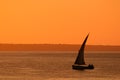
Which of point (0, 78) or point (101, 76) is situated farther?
point (101, 76)

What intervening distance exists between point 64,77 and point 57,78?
1.31 meters

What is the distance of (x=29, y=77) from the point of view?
69.9 m

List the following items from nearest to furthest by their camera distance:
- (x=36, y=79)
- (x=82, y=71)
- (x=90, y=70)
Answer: (x=36, y=79) → (x=82, y=71) → (x=90, y=70)

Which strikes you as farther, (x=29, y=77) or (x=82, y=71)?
(x=82, y=71)

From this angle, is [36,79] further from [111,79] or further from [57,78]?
[111,79]

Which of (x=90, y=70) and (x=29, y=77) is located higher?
(x=29, y=77)

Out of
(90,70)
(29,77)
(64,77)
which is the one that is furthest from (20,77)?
(90,70)

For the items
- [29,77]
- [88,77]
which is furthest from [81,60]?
[29,77]

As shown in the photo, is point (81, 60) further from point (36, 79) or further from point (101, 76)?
point (36, 79)

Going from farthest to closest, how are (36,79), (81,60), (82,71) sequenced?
1. (82,71)
2. (81,60)
3. (36,79)

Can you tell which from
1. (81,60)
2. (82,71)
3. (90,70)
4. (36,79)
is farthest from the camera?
(90,70)

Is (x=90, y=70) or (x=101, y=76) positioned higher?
(x=101, y=76)

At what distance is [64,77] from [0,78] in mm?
9493

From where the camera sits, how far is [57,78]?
229 ft
